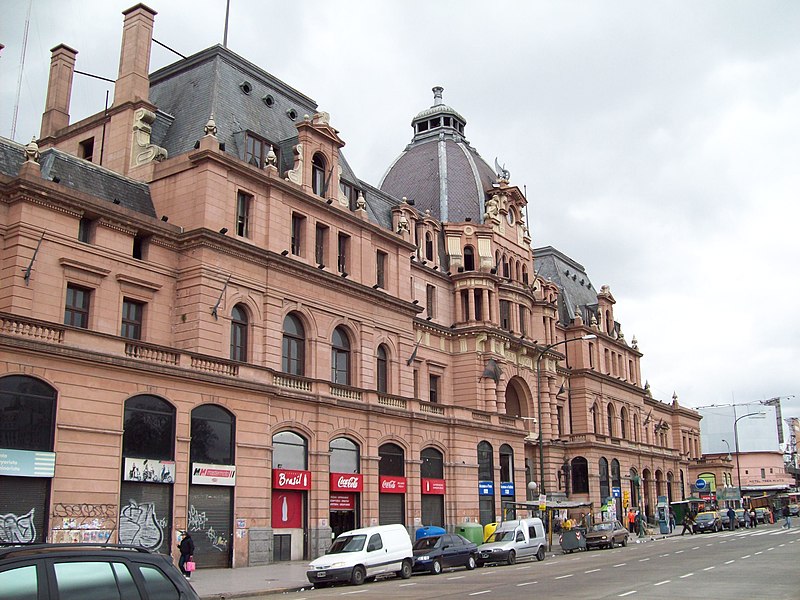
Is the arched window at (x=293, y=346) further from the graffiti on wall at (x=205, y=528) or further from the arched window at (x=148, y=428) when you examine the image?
the graffiti on wall at (x=205, y=528)

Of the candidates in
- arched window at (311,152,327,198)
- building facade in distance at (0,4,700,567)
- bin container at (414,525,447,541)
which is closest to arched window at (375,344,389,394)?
building facade in distance at (0,4,700,567)

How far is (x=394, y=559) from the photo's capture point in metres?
30.0

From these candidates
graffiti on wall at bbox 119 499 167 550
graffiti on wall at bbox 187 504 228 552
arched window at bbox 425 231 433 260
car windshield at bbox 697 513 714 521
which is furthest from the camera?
car windshield at bbox 697 513 714 521

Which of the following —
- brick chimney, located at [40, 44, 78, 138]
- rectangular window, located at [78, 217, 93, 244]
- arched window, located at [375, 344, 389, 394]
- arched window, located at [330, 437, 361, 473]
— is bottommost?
arched window, located at [330, 437, 361, 473]

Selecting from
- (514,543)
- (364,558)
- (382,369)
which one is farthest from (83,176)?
(514,543)

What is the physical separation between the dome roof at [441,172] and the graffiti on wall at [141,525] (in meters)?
38.0

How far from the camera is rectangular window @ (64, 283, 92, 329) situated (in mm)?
33000

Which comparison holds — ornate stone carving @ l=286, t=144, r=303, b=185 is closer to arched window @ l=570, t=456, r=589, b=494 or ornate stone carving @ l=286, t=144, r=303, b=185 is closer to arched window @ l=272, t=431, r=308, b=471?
arched window @ l=272, t=431, r=308, b=471

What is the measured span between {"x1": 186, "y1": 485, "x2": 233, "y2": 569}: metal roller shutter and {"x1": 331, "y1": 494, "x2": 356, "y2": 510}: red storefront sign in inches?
287

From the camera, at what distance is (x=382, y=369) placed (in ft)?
156

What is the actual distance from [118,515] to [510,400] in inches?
1609

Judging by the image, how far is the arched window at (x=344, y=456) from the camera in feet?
133

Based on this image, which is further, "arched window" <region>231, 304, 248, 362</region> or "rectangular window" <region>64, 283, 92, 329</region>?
"arched window" <region>231, 304, 248, 362</region>

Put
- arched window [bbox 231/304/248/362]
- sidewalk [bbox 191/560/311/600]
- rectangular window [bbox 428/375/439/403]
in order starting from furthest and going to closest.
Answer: rectangular window [bbox 428/375/439/403] → arched window [bbox 231/304/248/362] → sidewalk [bbox 191/560/311/600]
